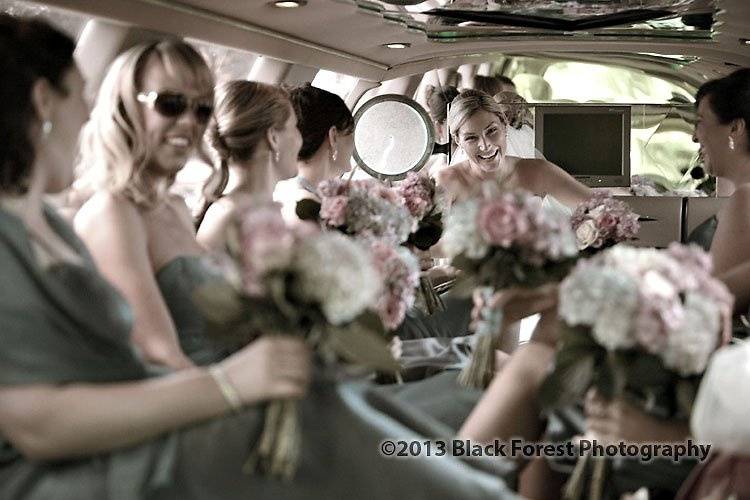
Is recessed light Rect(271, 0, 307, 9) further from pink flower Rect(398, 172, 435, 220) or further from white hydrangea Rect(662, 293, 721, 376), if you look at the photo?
white hydrangea Rect(662, 293, 721, 376)

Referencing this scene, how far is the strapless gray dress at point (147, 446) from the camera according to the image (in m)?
2.49

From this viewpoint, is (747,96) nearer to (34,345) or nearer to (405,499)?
(405,499)

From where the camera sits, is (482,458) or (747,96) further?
(747,96)

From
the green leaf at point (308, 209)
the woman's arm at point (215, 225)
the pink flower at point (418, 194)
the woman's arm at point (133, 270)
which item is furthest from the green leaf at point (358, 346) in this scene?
the pink flower at point (418, 194)

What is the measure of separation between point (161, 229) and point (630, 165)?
631 centimetres

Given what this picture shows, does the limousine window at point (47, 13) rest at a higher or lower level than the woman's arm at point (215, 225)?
higher

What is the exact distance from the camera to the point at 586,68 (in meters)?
10.3

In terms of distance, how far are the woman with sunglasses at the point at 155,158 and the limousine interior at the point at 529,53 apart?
4.49 feet

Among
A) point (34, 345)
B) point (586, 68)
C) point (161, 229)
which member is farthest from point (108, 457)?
point (586, 68)

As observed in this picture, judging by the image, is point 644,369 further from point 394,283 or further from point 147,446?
point 394,283

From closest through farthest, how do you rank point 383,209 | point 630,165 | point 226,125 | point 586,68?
point 226,125, point 383,209, point 630,165, point 586,68

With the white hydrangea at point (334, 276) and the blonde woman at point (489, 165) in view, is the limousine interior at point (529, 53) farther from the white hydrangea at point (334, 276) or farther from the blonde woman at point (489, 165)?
the white hydrangea at point (334, 276)

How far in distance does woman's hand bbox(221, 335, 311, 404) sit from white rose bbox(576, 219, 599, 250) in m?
3.75

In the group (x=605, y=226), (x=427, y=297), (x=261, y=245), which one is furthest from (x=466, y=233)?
(x=605, y=226)
